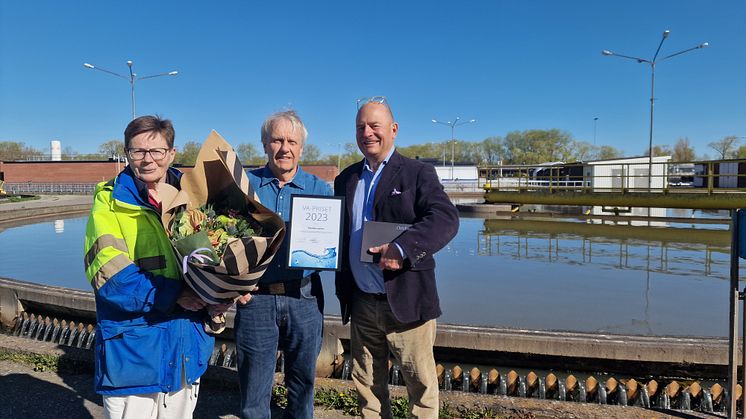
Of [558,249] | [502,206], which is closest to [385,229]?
[558,249]

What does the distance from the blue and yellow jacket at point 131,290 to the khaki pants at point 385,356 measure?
0.94m

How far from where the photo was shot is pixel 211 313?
84.4 inches

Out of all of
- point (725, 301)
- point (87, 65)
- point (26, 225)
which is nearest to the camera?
point (725, 301)

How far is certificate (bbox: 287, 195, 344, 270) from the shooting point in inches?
91.5

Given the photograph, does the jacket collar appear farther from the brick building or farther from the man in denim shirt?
the brick building

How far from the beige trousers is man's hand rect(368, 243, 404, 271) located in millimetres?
1012

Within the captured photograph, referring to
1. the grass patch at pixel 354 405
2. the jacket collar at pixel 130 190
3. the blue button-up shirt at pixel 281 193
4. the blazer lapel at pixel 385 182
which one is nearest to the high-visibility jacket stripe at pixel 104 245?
the jacket collar at pixel 130 190

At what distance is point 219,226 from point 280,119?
69 centimetres

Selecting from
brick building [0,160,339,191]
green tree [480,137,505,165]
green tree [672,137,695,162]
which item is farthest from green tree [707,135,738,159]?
brick building [0,160,339,191]

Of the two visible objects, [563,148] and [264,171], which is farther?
[563,148]

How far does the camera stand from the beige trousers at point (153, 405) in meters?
2.01

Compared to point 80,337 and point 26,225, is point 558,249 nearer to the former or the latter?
point 80,337

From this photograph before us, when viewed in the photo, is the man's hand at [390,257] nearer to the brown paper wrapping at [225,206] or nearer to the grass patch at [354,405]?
the brown paper wrapping at [225,206]

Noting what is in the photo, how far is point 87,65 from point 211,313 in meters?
34.4
